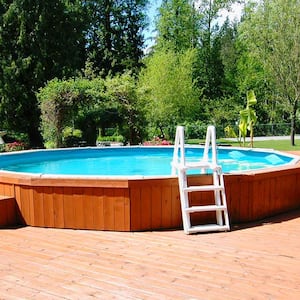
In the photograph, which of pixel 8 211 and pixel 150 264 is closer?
pixel 150 264

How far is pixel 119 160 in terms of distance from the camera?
11.7 metres

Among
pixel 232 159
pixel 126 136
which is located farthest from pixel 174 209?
pixel 126 136

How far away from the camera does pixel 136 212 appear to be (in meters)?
4.84

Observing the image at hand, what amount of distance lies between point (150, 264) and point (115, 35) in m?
29.9

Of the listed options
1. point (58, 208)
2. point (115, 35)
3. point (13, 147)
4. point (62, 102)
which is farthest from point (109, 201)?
point (115, 35)

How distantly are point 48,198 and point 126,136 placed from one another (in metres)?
12.6

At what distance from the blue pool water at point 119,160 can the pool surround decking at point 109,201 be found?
371cm

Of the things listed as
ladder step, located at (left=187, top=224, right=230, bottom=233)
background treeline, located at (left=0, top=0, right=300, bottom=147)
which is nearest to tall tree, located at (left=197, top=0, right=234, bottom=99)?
background treeline, located at (left=0, top=0, right=300, bottom=147)

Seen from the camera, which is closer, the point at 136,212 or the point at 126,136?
the point at 136,212

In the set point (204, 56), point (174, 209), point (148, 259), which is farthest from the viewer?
point (204, 56)

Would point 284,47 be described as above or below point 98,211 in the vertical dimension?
above

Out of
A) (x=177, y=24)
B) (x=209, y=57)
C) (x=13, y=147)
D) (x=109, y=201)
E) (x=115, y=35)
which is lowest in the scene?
(x=13, y=147)

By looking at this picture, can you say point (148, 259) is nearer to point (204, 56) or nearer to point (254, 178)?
point (254, 178)

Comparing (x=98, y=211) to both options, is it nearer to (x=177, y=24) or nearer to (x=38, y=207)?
(x=38, y=207)
